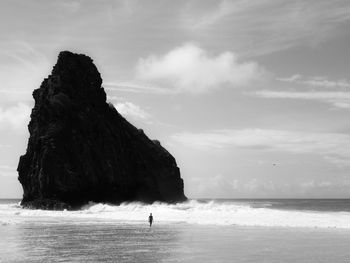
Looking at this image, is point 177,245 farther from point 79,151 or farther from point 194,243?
point 79,151

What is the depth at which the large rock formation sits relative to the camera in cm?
7238

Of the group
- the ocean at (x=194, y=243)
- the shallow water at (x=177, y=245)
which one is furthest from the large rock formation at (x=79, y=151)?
the shallow water at (x=177, y=245)

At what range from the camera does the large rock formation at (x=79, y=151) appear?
7238 centimetres

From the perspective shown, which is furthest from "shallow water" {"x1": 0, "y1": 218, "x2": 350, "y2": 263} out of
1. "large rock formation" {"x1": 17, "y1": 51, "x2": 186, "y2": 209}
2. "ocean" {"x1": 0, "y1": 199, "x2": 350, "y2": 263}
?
"large rock formation" {"x1": 17, "y1": 51, "x2": 186, "y2": 209}

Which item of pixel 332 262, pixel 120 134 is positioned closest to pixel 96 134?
pixel 120 134

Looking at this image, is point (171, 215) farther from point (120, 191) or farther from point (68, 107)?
point (68, 107)

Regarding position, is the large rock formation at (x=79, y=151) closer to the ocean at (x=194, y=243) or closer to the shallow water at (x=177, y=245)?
the ocean at (x=194, y=243)

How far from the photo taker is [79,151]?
247 feet

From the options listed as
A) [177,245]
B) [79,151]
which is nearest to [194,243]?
[177,245]

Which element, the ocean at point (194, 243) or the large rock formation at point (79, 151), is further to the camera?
the large rock formation at point (79, 151)

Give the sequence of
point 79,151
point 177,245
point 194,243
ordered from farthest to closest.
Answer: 1. point 79,151
2. point 194,243
3. point 177,245

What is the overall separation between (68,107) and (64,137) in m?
5.48

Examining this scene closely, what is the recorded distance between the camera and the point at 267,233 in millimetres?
33938

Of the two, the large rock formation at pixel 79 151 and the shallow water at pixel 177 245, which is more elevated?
the large rock formation at pixel 79 151
